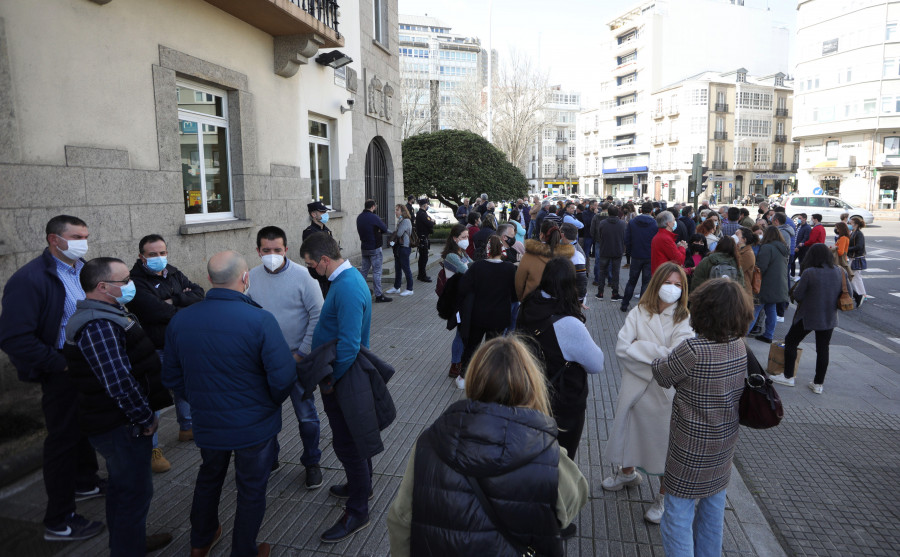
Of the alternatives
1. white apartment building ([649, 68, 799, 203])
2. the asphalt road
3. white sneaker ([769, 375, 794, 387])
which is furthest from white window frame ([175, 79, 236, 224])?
white apartment building ([649, 68, 799, 203])

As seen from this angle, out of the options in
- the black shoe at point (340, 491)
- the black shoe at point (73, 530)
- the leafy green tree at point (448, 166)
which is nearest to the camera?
the black shoe at point (73, 530)

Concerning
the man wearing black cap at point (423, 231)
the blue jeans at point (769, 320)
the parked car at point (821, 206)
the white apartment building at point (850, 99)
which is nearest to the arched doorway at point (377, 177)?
the man wearing black cap at point (423, 231)

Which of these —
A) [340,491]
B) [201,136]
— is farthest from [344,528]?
[201,136]

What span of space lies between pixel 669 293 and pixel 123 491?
3433 millimetres

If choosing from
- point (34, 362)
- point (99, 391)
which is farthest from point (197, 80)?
point (99, 391)

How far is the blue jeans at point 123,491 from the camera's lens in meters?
2.97

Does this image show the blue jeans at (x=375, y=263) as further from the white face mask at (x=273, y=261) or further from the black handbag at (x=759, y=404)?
the black handbag at (x=759, y=404)

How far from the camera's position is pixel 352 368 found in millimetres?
3436

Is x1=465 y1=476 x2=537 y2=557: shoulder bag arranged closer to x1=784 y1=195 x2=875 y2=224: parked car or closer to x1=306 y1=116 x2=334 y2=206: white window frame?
x1=306 y1=116 x2=334 y2=206: white window frame

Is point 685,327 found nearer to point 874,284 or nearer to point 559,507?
point 559,507

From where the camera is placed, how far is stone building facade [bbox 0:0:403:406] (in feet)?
15.8

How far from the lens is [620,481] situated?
4055 mm

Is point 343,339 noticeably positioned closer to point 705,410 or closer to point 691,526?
point 705,410

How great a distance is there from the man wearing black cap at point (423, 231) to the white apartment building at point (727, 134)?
53837 mm
